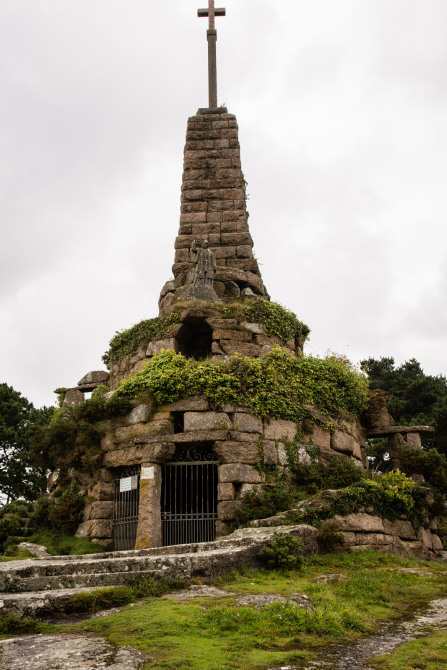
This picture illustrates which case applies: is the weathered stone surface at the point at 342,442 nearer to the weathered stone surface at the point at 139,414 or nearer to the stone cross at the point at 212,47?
the weathered stone surface at the point at 139,414

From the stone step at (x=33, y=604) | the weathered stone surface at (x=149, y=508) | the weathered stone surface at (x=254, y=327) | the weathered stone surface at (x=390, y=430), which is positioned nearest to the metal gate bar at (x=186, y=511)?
the weathered stone surface at (x=149, y=508)

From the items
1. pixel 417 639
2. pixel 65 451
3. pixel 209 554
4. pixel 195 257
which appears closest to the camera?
pixel 417 639

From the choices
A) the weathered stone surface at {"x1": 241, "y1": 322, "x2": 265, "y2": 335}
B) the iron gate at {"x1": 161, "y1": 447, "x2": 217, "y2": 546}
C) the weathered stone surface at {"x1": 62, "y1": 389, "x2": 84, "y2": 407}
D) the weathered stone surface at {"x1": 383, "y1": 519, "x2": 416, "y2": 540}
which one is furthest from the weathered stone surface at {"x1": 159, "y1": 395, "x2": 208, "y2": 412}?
the weathered stone surface at {"x1": 62, "y1": 389, "x2": 84, "y2": 407}

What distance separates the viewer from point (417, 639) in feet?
16.5

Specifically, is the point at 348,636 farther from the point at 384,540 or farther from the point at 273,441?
the point at 273,441

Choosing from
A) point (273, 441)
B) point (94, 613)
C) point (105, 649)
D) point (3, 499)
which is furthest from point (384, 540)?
point (3, 499)

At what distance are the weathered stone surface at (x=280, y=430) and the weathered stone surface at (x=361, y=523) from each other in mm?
2215

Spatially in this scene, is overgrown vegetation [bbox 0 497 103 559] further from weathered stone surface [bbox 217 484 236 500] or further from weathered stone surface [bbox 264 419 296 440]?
weathered stone surface [bbox 264 419 296 440]

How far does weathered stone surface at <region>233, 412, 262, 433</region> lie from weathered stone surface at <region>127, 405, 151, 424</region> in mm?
1684

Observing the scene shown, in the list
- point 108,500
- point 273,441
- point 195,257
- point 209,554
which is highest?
point 195,257

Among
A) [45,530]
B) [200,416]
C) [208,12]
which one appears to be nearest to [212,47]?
[208,12]

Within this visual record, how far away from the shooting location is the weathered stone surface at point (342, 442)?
1236 centimetres

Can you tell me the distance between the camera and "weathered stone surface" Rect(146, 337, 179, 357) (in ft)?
43.5

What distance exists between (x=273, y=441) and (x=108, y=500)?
3.37 metres
